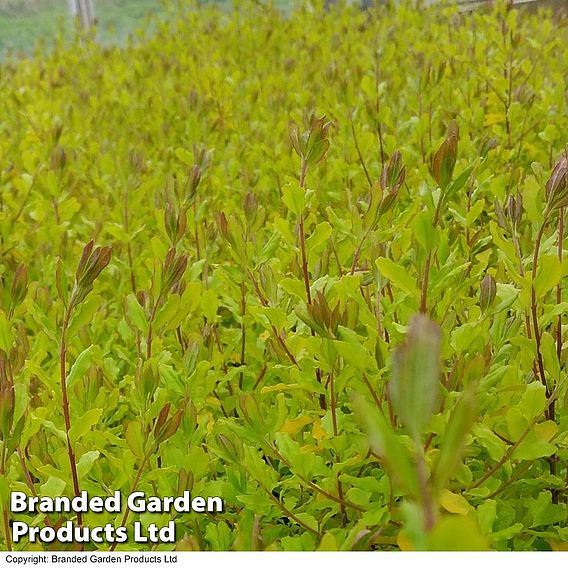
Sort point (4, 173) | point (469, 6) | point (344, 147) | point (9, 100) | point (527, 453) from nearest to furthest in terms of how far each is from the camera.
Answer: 1. point (527, 453)
2. point (344, 147)
3. point (4, 173)
4. point (9, 100)
5. point (469, 6)

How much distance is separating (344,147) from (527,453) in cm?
91

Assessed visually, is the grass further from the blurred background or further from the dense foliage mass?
the dense foliage mass

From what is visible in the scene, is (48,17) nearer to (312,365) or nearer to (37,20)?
(37,20)

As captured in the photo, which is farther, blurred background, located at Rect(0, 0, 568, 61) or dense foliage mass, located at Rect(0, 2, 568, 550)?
blurred background, located at Rect(0, 0, 568, 61)

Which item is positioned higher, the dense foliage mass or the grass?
the grass

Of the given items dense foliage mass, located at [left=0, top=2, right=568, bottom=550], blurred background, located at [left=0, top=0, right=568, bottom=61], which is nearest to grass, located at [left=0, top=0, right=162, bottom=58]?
blurred background, located at [left=0, top=0, right=568, bottom=61]

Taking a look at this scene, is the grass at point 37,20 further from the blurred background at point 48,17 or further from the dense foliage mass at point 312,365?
the dense foliage mass at point 312,365

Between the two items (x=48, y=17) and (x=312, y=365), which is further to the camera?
(x=48, y=17)

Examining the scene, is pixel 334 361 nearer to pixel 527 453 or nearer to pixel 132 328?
pixel 527 453

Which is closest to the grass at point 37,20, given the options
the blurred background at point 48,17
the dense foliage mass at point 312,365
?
the blurred background at point 48,17

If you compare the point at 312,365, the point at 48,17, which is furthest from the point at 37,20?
the point at 312,365
